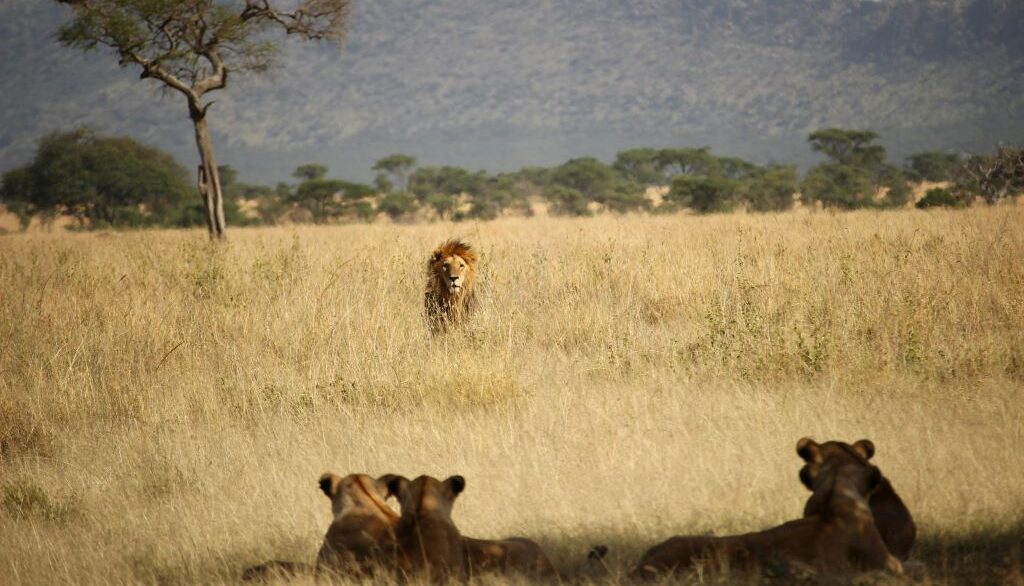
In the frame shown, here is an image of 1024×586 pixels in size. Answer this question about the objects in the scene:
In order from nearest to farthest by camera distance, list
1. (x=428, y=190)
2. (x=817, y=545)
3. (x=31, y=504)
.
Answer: (x=817, y=545) < (x=31, y=504) < (x=428, y=190)

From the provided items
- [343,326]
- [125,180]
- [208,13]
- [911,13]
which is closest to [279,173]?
[911,13]

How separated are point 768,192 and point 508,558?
30762 mm

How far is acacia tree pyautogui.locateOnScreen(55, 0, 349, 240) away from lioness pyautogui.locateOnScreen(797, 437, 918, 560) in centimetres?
1484

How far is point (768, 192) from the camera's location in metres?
32.9

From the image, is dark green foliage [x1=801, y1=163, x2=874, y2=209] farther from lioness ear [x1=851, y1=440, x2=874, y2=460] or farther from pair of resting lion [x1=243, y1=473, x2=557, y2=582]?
pair of resting lion [x1=243, y1=473, x2=557, y2=582]

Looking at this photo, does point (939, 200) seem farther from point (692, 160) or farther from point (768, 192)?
point (692, 160)

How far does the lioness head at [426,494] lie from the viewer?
3.54 m

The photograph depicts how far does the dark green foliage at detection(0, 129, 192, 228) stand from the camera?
38250 mm

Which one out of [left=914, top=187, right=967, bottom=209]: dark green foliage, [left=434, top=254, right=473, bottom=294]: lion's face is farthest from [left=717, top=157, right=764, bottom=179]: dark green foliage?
[left=434, top=254, right=473, bottom=294]: lion's face

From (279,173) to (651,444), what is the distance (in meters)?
183

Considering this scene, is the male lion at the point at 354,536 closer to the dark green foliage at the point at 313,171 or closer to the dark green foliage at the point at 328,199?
the dark green foliage at the point at 328,199

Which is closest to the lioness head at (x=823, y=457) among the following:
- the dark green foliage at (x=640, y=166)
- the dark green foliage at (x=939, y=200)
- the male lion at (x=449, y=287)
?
the male lion at (x=449, y=287)

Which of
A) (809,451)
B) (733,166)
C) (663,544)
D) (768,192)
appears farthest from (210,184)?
(733,166)

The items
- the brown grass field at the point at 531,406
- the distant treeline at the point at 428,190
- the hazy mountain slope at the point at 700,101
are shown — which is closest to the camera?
the brown grass field at the point at 531,406
